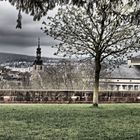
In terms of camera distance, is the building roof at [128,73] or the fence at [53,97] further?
the building roof at [128,73]

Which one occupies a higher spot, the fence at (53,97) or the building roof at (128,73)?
the building roof at (128,73)

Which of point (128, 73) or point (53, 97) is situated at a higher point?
point (128, 73)

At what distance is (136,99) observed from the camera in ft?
149

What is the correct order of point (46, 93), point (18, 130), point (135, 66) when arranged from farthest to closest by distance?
point (135, 66)
point (46, 93)
point (18, 130)

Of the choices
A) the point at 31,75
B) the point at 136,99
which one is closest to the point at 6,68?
the point at 31,75

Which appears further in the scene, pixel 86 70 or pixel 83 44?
pixel 86 70

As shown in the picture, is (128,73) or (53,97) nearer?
(53,97)

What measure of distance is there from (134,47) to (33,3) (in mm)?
23744

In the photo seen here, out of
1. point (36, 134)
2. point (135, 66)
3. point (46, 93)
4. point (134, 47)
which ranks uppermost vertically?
point (135, 66)

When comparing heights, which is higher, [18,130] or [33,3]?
[33,3]

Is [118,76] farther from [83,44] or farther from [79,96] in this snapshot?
[83,44]

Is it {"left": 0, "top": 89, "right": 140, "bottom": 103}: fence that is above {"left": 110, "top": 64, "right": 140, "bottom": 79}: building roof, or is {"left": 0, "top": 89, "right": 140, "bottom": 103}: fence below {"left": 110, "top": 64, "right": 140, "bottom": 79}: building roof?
below

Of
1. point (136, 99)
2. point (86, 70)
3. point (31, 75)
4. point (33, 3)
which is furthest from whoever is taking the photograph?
point (31, 75)

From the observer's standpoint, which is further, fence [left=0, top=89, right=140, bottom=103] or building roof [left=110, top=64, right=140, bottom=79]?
building roof [left=110, top=64, right=140, bottom=79]
